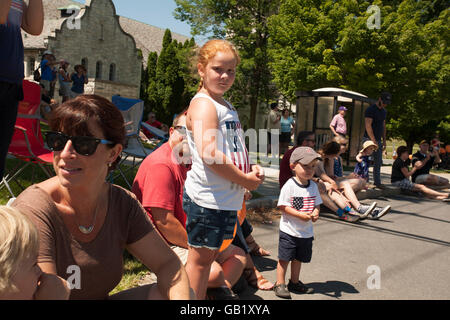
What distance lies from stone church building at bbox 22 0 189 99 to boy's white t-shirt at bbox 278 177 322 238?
3098cm

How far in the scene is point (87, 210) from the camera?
1836 mm

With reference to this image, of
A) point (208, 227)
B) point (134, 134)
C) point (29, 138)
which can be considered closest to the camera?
point (208, 227)

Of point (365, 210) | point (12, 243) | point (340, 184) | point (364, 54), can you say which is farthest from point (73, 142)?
point (364, 54)

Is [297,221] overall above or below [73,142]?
below

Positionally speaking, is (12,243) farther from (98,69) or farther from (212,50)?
(98,69)

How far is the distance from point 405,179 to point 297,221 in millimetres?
7333

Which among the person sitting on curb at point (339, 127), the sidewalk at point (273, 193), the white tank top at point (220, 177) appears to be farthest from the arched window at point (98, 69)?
the white tank top at point (220, 177)

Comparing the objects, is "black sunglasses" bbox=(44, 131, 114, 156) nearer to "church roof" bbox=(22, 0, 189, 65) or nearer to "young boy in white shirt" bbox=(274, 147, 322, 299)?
"young boy in white shirt" bbox=(274, 147, 322, 299)

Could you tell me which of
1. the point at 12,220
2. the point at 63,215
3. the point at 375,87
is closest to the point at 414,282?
the point at 63,215

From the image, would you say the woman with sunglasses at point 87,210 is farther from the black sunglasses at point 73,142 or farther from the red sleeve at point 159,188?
the red sleeve at point 159,188

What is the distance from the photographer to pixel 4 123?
8.04 feet

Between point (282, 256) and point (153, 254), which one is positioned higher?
point (153, 254)
